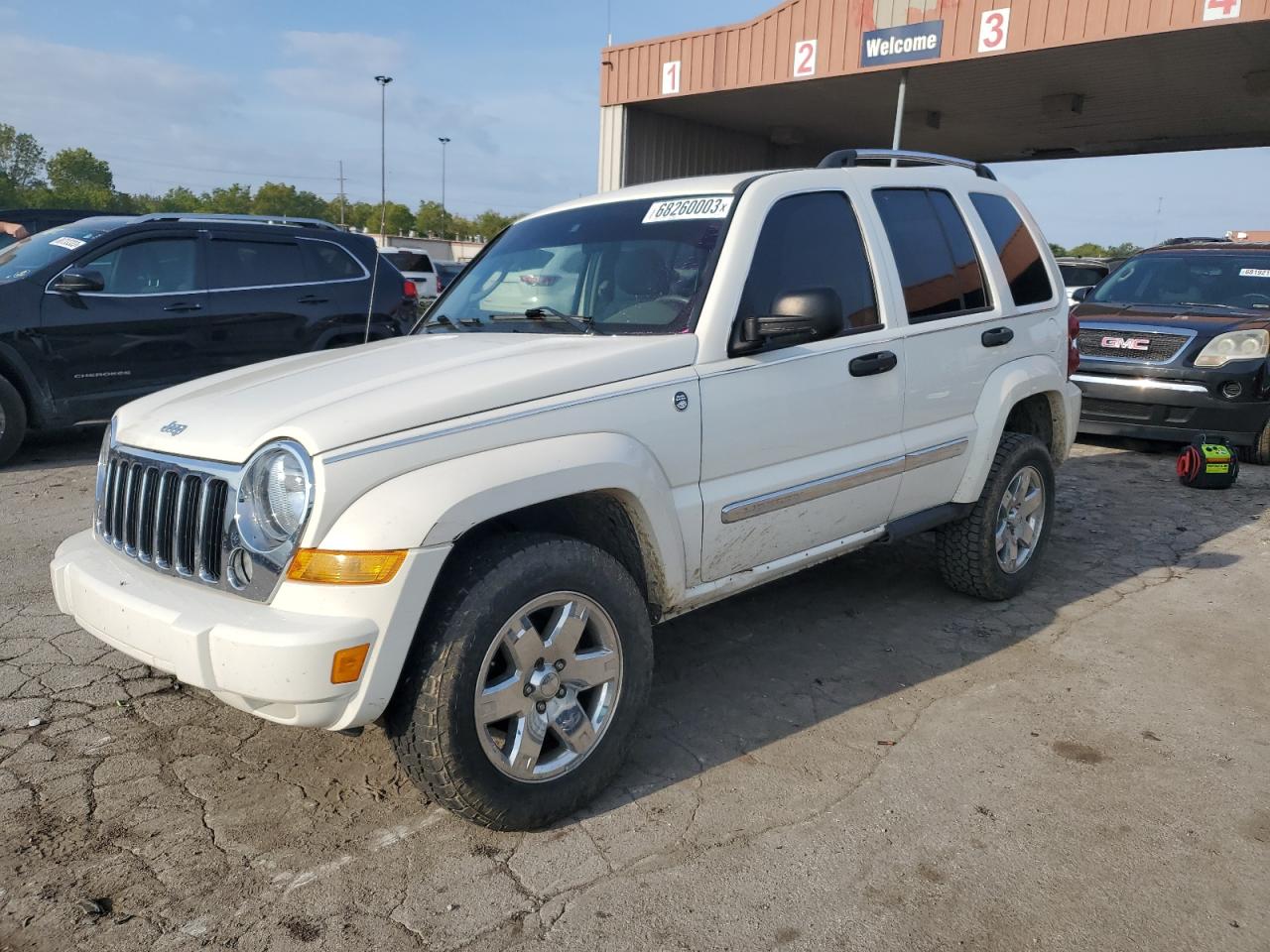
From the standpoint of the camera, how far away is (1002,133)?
1930 centimetres

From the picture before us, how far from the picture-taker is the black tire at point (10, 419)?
689cm

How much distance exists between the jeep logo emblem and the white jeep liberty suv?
4347 mm

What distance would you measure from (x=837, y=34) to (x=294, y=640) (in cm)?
1442

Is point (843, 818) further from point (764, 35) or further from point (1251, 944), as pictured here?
point (764, 35)

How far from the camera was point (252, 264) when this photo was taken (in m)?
8.14

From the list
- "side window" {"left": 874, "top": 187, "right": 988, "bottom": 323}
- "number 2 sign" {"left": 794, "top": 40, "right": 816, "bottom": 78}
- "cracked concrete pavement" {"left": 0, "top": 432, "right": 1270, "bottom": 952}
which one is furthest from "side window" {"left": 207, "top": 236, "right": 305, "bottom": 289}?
"number 2 sign" {"left": 794, "top": 40, "right": 816, "bottom": 78}

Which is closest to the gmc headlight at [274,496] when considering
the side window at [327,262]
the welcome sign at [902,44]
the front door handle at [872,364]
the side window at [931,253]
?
the front door handle at [872,364]

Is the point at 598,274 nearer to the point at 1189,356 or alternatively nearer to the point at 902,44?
the point at 1189,356

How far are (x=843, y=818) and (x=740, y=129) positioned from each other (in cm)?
1898

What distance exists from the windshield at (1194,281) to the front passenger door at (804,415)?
6269mm

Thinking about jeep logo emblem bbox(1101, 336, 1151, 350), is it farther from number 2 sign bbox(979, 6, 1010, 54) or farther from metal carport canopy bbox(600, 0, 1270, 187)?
number 2 sign bbox(979, 6, 1010, 54)

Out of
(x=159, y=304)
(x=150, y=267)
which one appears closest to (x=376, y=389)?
(x=159, y=304)

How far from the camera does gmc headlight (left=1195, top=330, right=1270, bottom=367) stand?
7742 millimetres

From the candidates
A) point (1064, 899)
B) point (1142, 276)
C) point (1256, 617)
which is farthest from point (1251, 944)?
point (1142, 276)
